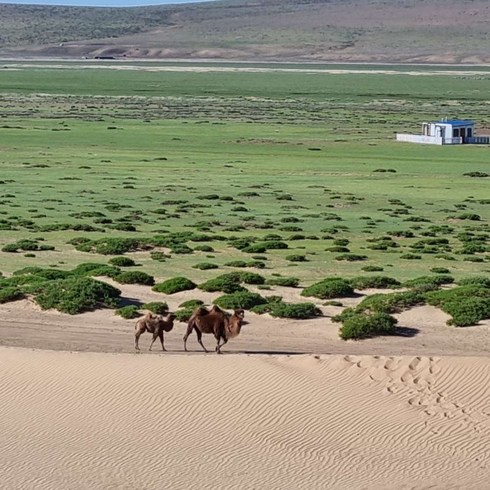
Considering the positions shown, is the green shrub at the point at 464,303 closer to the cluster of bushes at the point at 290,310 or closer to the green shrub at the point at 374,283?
the green shrub at the point at 374,283

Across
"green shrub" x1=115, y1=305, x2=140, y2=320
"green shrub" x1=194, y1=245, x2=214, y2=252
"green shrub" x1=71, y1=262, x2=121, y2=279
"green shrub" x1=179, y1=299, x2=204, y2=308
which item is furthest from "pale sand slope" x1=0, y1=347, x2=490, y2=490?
"green shrub" x1=194, y1=245, x2=214, y2=252

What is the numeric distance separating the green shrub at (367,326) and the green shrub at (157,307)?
4110mm

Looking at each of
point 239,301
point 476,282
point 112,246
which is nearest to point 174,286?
point 239,301

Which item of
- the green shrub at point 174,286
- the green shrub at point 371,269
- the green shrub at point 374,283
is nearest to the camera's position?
the green shrub at point 174,286

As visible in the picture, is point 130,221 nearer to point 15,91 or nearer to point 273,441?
point 273,441

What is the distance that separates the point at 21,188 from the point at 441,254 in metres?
26.1

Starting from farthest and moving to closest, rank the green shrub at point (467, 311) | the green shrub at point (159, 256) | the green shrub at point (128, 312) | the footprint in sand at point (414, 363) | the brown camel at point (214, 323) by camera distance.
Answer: the green shrub at point (159, 256), the green shrub at point (128, 312), the green shrub at point (467, 311), the brown camel at point (214, 323), the footprint in sand at point (414, 363)

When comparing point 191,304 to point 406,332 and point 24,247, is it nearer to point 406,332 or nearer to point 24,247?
point 406,332

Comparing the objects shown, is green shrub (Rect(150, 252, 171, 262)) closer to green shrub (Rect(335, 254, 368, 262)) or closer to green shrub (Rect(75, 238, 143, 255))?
green shrub (Rect(75, 238, 143, 255))

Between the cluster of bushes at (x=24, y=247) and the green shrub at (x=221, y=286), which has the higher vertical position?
the green shrub at (x=221, y=286)

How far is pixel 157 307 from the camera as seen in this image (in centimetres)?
2623

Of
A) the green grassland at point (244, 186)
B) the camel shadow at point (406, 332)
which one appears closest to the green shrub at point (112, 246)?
the green grassland at point (244, 186)

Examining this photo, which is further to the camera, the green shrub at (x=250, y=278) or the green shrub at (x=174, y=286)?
the green shrub at (x=250, y=278)

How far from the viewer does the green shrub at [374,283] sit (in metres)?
29.5
